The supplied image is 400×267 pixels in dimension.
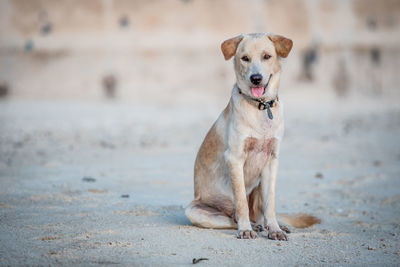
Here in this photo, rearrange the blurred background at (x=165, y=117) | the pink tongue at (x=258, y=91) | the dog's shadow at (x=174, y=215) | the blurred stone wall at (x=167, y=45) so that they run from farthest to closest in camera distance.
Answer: the blurred stone wall at (x=167, y=45)
the dog's shadow at (x=174, y=215)
the blurred background at (x=165, y=117)
the pink tongue at (x=258, y=91)

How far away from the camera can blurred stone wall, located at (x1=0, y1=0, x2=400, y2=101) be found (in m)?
15.4

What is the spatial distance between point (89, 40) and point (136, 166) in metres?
9.61

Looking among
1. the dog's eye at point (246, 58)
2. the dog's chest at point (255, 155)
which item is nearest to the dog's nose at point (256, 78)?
the dog's eye at point (246, 58)

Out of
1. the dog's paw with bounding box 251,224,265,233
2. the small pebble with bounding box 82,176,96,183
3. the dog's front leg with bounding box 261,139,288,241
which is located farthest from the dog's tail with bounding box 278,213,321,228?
the small pebble with bounding box 82,176,96,183

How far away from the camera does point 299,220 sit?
4348 millimetres

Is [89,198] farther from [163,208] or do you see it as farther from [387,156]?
[387,156]

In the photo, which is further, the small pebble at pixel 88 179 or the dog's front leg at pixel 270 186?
the small pebble at pixel 88 179

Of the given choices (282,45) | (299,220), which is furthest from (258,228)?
(282,45)

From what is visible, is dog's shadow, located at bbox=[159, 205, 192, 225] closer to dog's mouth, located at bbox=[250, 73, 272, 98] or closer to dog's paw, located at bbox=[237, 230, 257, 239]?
dog's paw, located at bbox=[237, 230, 257, 239]

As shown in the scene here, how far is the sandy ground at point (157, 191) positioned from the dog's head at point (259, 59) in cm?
125

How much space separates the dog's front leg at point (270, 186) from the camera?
154 inches

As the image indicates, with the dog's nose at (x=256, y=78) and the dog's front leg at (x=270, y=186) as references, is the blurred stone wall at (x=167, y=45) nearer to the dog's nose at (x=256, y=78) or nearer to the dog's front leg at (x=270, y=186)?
the dog's front leg at (x=270, y=186)

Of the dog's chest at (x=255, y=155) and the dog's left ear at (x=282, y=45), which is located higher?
the dog's left ear at (x=282, y=45)

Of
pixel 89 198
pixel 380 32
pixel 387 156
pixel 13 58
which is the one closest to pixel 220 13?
pixel 380 32
